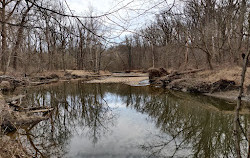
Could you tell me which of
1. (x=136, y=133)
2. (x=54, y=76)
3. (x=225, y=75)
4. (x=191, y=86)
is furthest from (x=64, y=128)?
(x=54, y=76)

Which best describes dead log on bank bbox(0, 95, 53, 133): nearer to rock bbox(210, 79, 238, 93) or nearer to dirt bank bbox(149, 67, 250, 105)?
dirt bank bbox(149, 67, 250, 105)

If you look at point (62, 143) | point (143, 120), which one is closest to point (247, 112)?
point (143, 120)

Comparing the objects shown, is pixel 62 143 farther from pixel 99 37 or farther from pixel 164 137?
pixel 99 37

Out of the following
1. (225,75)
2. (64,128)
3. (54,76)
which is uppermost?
(225,75)

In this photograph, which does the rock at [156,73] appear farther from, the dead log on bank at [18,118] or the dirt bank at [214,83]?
the dead log on bank at [18,118]

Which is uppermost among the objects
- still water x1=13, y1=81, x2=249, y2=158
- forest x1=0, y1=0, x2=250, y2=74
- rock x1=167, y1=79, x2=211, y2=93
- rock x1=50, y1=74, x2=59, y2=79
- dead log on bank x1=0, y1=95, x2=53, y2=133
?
forest x1=0, y1=0, x2=250, y2=74

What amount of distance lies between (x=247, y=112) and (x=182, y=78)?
7877mm

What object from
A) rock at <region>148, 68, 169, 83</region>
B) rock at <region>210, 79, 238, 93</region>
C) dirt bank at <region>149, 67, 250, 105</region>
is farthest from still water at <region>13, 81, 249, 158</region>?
rock at <region>148, 68, 169, 83</region>

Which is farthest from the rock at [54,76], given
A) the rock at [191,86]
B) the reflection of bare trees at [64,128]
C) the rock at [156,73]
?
the reflection of bare trees at [64,128]

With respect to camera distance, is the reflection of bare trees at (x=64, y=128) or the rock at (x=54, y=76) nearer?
the reflection of bare trees at (x=64, y=128)

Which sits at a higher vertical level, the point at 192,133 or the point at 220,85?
the point at 220,85

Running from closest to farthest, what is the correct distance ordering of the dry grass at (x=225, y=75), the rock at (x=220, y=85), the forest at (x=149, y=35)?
the forest at (x=149, y=35) → the dry grass at (x=225, y=75) → the rock at (x=220, y=85)

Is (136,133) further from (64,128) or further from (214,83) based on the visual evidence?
(214,83)

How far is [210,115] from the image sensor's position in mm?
7055
